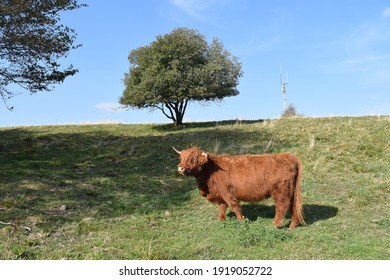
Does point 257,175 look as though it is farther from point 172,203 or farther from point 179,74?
point 179,74

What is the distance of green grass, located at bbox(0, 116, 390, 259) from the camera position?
7.74 meters

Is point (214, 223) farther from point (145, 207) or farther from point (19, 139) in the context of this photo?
point (19, 139)

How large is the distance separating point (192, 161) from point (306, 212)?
366 centimetres

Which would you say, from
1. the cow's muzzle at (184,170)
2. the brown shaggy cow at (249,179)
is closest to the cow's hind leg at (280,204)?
the brown shaggy cow at (249,179)

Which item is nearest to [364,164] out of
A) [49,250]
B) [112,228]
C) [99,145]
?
[112,228]

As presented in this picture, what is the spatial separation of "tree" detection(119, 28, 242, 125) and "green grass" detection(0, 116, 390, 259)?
759 cm

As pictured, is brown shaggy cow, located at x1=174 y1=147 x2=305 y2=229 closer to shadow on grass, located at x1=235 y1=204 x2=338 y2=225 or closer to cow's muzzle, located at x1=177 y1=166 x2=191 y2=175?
cow's muzzle, located at x1=177 y1=166 x2=191 y2=175

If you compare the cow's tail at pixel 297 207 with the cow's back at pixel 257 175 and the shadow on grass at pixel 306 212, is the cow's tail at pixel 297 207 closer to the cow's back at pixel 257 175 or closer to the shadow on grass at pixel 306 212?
the cow's back at pixel 257 175

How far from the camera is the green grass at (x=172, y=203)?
774cm

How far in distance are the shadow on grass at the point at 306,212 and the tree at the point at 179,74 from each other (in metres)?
19.7

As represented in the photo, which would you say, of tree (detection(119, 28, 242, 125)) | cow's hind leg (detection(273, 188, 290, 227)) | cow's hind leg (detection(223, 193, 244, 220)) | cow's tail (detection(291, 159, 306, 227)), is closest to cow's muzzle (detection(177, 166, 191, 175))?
cow's hind leg (detection(223, 193, 244, 220))

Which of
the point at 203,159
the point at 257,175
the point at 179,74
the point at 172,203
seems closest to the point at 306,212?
the point at 257,175

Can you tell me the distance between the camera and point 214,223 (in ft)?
31.3

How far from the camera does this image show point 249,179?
30.2 ft
